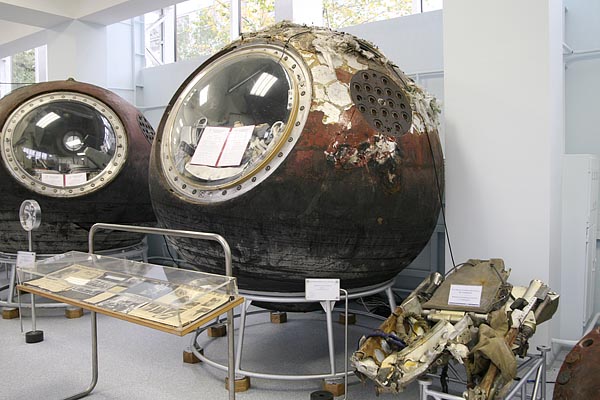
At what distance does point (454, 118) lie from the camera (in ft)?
9.92

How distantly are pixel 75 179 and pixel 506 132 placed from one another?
297 cm

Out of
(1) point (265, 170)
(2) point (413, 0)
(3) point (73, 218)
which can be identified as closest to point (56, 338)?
(3) point (73, 218)

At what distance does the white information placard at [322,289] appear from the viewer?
239 cm

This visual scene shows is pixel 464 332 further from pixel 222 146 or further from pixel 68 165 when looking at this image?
pixel 68 165

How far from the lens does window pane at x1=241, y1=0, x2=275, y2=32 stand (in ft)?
25.9

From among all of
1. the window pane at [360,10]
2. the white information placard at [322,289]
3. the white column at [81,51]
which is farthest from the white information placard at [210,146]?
the white column at [81,51]

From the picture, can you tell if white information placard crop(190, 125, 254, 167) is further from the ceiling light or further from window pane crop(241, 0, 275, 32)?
window pane crop(241, 0, 275, 32)

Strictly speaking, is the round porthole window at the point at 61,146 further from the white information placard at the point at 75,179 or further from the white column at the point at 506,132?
the white column at the point at 506,132

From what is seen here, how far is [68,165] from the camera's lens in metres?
3.93

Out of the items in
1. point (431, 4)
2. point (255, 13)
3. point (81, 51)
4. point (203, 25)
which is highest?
point (255, 13)

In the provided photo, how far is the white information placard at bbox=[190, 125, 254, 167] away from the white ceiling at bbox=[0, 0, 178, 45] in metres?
3.69

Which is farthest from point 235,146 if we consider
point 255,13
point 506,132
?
point 255,13

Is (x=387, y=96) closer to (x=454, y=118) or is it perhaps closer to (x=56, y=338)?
(x=454, y=118)

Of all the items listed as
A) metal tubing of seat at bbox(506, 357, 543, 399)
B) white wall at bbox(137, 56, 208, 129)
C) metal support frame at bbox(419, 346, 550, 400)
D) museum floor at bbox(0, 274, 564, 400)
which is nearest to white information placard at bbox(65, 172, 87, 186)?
museum floor at bbox(0, 274, 564, 400)
